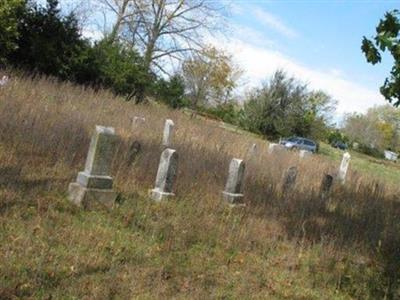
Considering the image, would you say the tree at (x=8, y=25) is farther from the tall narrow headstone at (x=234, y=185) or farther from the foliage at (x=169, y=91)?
the tall narrow headstone at (x=234, y=185)

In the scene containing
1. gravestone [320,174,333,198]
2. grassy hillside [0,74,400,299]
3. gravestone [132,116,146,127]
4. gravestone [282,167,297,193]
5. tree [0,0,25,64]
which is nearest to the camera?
grassy hillside [0,74,400,299]

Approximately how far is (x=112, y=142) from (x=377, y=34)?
392cm

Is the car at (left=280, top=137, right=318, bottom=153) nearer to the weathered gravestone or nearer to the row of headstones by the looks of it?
the weathered gravestone

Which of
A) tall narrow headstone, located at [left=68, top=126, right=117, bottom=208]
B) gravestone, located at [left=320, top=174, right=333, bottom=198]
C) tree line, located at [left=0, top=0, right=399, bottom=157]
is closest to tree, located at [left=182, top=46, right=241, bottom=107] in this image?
tree line, located at [left=0, top=0, right=399, bottom=157]

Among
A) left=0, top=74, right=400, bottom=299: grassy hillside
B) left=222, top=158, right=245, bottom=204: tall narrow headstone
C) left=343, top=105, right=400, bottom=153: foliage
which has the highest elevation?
left=343, top=105, right=400, bottom=153: foliage

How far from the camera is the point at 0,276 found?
444cm

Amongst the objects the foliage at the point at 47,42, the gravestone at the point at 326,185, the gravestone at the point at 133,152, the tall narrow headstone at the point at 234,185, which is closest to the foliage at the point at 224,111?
the foliage at the point at 47,42

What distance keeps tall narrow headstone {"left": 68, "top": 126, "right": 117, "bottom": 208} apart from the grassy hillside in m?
0.20

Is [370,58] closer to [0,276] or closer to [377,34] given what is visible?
[377,34]

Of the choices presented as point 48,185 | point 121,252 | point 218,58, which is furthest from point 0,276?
point 218,58

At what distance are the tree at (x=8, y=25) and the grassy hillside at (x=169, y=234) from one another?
23.4ft

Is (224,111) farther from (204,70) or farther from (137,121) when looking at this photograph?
(137,121)

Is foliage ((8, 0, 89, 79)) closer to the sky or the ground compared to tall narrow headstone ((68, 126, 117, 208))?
closer to the sky

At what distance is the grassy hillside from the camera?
503cm
